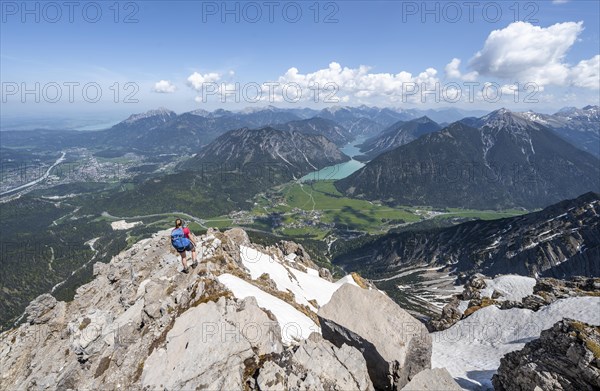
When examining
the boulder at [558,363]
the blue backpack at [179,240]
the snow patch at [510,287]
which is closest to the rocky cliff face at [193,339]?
the blue backpack at [179,240]

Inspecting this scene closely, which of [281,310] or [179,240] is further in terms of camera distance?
[179,240]

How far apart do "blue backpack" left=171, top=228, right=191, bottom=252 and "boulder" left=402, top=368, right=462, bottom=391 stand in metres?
27.6

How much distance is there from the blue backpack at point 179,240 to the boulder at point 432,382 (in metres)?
27.6

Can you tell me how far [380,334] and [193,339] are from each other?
13994 mm

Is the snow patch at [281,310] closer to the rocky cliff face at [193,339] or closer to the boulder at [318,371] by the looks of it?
the rocky cliff face at [193,339]

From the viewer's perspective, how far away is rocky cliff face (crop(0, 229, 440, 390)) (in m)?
19.9

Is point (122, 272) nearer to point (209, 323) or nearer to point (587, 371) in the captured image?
point (209, 323)

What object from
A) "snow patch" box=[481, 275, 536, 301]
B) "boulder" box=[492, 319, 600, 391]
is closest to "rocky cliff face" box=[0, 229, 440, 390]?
"boulder" box=[492, 319, 600, 391]

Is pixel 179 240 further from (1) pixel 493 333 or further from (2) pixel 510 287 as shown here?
(2) pixel 510 287

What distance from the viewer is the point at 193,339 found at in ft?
81.1

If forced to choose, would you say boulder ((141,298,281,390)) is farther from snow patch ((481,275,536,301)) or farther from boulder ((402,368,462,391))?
snow patch ((481,275,536,301))

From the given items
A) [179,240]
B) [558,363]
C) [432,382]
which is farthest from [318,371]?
[179,240]

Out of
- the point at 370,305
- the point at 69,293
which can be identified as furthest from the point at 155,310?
the point at 69,293

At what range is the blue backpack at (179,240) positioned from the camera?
119 feet
